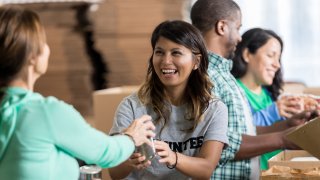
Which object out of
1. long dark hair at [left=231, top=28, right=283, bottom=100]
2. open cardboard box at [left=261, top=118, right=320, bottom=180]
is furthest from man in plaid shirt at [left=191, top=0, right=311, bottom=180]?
long dark hair at [left=231, top=28, right=283, bottom=100]

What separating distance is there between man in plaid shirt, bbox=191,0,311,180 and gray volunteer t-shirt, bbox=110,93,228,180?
262 millimetres

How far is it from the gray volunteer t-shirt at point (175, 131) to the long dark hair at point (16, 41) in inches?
31.3

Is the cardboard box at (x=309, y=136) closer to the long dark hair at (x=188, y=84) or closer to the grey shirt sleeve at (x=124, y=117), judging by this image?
the long dark hair at (x=188, y=84)

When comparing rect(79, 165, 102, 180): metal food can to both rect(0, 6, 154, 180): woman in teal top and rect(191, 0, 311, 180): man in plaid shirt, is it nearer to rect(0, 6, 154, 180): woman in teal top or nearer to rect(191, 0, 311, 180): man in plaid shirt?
rect(191, 0, 311, 180): man in plaid shirt

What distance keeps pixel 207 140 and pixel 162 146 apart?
283 mm

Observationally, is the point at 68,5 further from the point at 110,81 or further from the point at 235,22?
the point at 235,22

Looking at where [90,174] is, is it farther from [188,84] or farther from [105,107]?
[105,107]

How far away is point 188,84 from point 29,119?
3.43 ft

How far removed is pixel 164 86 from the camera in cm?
292

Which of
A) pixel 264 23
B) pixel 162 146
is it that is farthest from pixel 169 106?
pixel 264 23

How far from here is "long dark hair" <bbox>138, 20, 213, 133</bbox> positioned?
2.84m

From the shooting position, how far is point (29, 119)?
200 cm

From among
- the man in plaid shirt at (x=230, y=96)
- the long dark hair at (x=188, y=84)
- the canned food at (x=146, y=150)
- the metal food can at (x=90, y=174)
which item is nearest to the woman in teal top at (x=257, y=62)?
the man in plaid shirt at (x=230, y=96)

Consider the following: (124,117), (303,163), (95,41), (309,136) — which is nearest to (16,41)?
(124,117)
